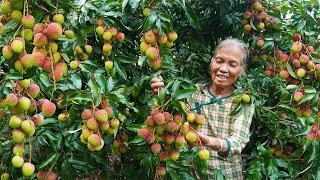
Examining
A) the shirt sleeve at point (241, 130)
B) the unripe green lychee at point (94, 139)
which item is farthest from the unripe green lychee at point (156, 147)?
the shirt sleeve at point (241, 130)

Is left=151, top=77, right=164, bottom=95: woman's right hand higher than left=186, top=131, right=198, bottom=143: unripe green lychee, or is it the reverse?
left=151, top=77, right=164, bottom=95: woman's right hand

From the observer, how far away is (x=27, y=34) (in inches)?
52.5

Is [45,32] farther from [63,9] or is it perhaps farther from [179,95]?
[179,95]

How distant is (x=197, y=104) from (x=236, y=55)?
0.87 ft

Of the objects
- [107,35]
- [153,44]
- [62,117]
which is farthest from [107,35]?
[62,117]

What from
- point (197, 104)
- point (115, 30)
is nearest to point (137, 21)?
point (115, 30)

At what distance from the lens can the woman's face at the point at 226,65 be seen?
2078 millimetres

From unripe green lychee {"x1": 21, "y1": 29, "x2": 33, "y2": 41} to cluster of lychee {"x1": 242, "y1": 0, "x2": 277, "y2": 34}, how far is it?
1.31 m

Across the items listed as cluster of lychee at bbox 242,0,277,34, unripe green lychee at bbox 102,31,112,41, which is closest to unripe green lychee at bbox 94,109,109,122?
unripe green lychee at bbox 102,31,112,41

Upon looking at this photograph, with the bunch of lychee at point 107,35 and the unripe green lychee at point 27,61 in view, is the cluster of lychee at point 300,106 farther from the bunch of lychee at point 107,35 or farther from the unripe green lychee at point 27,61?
the unripe green lychee at point 27,61

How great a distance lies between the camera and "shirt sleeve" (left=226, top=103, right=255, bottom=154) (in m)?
1.91

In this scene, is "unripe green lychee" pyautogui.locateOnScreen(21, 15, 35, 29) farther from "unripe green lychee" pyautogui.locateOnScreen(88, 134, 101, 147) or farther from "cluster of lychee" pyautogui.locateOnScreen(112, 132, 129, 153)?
"cluster of lychee" pyautogui.locateOnScreen(112, 132, 129, 153)

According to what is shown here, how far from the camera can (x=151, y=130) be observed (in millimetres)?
1611

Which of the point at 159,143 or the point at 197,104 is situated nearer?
the point at 159,143
